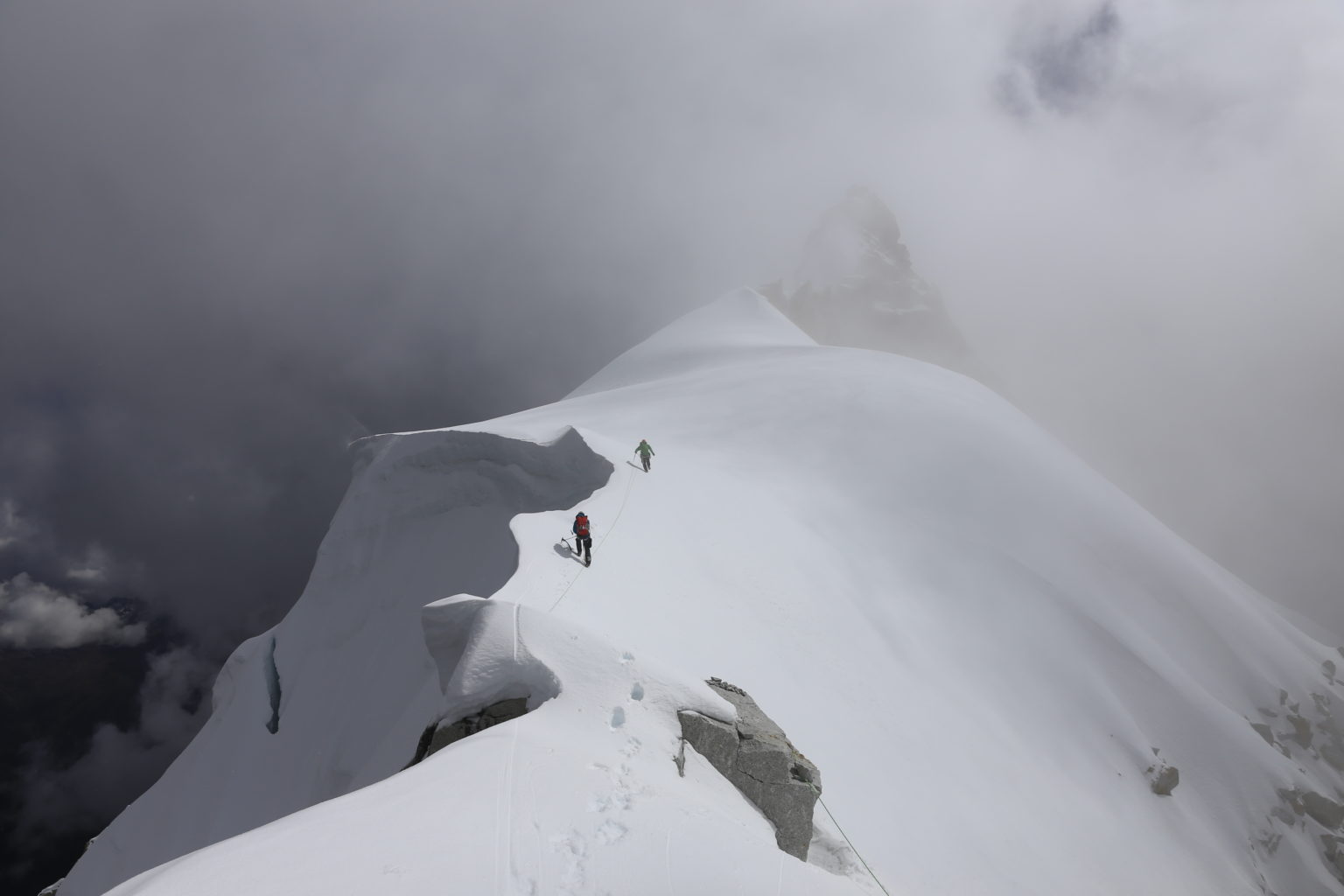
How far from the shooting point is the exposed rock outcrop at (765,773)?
8.38 meters

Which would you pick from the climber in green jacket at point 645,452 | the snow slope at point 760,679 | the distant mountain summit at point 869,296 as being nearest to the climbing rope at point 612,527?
the snow slope at point 760,679

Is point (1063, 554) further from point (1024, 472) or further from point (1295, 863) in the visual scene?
point (1295, 863)

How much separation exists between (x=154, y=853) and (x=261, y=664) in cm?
674

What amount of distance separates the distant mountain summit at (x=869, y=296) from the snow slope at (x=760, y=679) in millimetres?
93033

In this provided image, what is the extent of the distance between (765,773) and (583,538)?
642 centimetres

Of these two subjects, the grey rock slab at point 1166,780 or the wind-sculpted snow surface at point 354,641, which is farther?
the wind-sculpted snow surface at point 354,641

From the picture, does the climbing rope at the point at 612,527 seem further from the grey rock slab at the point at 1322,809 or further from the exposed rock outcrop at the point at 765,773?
the grey rock slab at the point at 1322,809

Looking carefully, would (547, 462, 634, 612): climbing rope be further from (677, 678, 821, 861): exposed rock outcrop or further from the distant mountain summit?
the distant mountain summit

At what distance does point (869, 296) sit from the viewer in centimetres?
12962

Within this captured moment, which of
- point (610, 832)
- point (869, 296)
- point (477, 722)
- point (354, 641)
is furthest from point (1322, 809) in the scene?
point (869, 296)

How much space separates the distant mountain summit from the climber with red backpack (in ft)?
347

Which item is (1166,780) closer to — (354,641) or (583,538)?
(583,538)

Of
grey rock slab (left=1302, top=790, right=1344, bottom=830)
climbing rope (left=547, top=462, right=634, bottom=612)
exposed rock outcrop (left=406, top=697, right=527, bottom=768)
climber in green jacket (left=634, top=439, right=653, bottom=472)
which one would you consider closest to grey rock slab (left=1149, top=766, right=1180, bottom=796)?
grey rock slab (left=1302, top=790, right=1344, bottom=830)

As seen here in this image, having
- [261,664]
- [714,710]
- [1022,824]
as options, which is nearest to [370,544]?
[261,664]
